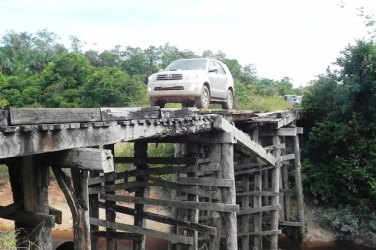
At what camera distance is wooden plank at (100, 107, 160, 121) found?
3.92 m

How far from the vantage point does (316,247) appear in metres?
12.4

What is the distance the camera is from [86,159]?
3371 mm

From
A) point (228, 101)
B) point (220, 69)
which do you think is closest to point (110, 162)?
point (220, 69)

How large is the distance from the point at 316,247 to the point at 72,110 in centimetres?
1079

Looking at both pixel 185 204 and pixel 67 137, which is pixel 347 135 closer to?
pixel 185 204

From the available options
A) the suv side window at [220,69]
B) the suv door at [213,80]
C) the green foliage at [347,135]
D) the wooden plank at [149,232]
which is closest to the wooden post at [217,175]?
the wooden plank at [149,232]

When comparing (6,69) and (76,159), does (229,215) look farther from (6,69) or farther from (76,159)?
(6,69)

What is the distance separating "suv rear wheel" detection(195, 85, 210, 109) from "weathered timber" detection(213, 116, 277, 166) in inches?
62.5

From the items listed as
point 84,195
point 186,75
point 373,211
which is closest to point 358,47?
point 373,211

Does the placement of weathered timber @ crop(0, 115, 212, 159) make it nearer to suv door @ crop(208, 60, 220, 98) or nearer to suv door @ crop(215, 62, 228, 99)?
suv door @ crop(208, 60, 220, 98)

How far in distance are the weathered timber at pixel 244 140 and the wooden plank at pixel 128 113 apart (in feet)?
5.76

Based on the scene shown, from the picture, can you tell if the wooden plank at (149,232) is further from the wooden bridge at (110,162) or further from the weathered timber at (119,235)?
the weathered timber at (119,235)

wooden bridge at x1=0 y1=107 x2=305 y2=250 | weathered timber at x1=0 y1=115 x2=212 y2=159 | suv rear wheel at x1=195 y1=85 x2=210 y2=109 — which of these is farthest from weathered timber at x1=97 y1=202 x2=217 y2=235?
suv rear wheel at x1=195 y1=85 x2=210 y2=109

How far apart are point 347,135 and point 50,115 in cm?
1170
